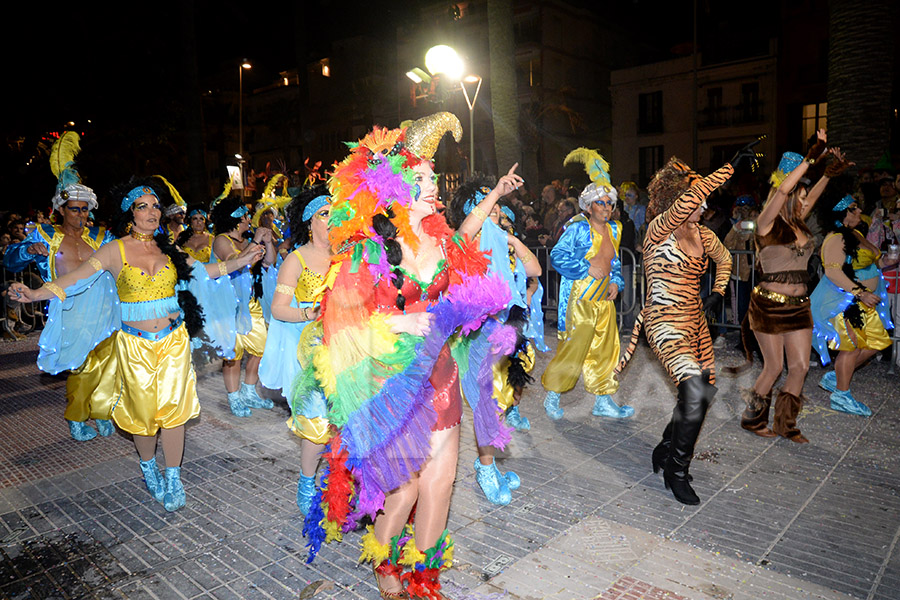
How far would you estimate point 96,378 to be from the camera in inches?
227

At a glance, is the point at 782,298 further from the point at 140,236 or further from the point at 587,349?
the point at 140,236

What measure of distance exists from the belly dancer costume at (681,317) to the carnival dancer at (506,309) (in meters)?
0.87

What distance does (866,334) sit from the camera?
6.09 metres

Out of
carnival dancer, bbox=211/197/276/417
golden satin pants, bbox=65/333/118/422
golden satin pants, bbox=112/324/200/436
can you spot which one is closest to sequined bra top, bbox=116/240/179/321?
golden satin pants, bbox=112/324/200/436

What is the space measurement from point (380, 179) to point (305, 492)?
2.20 m

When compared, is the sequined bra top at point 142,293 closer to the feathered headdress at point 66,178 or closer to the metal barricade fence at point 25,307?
the feathered headdress at point 66,178

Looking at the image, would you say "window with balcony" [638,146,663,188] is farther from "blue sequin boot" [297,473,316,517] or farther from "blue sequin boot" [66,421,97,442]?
"blue sequin boot" [297,473,316,517]

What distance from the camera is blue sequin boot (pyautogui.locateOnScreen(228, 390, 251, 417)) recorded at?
21.1ft

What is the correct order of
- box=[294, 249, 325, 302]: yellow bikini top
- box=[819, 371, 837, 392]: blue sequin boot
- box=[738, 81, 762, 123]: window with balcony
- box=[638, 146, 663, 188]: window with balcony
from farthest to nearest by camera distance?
1. box=[638, 146, 663, 188]: window with balcony
2. box=[738, 81, 762, 123]: window with balcony
3. box=[819, 371, 837, 392]: blue sequin boot
4. box=[294, 249, 325, 302]: yellow bikini top

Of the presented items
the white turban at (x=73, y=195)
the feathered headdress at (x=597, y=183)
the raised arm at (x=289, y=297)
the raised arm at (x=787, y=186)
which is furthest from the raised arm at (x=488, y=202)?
the white turban at (x=73, y=195)

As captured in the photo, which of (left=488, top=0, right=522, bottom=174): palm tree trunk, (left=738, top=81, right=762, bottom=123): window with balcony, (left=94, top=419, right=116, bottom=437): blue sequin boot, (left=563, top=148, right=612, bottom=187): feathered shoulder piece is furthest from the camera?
(left=738, top=81, right=762, bottom=123): window with balcony

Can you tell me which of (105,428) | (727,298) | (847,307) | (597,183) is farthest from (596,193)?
(727,298)

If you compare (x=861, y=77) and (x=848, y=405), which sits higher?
(x=861, y=77)

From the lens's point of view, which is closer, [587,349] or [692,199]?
[692,199]
